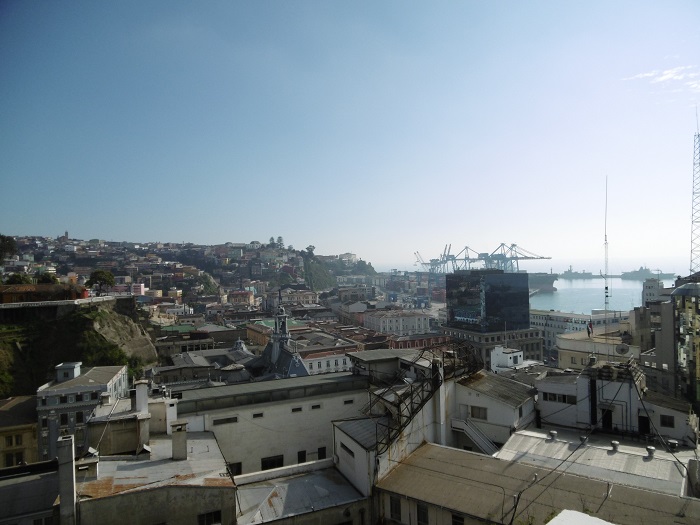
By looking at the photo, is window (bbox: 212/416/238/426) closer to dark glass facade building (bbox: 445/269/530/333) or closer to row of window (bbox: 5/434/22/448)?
row of window (bbox: 5/434/22/448)

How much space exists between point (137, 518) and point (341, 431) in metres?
4.42

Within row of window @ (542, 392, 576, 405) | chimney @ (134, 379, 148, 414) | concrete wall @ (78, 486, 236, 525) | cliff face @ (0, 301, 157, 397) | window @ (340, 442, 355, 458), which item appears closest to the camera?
concrete wall @ (78, 486, 236, 525)

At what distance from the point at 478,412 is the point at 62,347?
90.0ft

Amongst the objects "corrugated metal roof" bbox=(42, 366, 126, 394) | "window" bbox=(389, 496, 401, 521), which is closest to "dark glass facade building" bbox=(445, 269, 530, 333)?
"corrugated metal roof" bbox=(42, 366, 126, 394)

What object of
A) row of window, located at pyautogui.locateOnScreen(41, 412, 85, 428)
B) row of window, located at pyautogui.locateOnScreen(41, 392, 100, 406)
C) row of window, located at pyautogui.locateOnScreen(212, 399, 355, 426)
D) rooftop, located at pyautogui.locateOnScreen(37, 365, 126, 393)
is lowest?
row of window, located at pyautogui.locateOnScreen(41, 412, 85, 428)

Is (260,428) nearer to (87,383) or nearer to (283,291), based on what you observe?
(87,383)

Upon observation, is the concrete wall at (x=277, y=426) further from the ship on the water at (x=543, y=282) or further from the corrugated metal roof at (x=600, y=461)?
the ship on the water at (x=543, y=282)

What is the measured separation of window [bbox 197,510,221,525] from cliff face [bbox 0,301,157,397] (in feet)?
78.1

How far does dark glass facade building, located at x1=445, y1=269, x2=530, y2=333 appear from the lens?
154ft

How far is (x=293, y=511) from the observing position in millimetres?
8445

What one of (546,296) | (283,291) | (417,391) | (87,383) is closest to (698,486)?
(417,391)

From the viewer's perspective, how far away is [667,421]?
454 inches

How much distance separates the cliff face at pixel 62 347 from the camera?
2611 cm

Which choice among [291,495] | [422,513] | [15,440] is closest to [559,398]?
[422,513]
